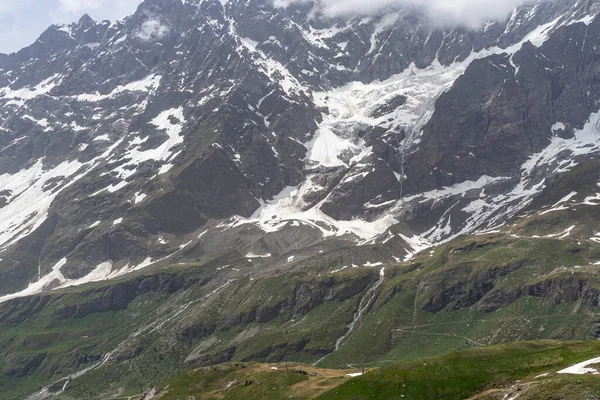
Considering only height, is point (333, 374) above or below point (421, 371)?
below

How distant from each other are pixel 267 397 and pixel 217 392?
21838 mm

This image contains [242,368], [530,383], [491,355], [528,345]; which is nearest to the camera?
[530,383]

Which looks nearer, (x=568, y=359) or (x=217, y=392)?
(x=568, y=359)

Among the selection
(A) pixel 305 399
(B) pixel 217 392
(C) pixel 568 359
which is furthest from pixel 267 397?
(C) pixel 568 359

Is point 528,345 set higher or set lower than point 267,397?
lower

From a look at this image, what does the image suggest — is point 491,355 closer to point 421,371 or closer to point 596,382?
point 421,371

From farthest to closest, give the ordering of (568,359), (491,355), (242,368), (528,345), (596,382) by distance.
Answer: (242,368) < (528,345) < (491,355) < (568,359) < (596,382)

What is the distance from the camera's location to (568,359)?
4008 inches

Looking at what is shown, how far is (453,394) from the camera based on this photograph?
309 ft

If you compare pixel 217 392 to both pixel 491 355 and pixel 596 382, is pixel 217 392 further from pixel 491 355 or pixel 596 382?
pixel 596 382

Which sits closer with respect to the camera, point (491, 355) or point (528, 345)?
point (491, 355)

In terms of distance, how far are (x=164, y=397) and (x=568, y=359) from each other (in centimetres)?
9761

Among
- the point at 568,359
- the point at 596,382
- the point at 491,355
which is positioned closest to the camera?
the point at 596,382

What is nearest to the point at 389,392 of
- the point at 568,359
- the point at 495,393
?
the point at 495,393
